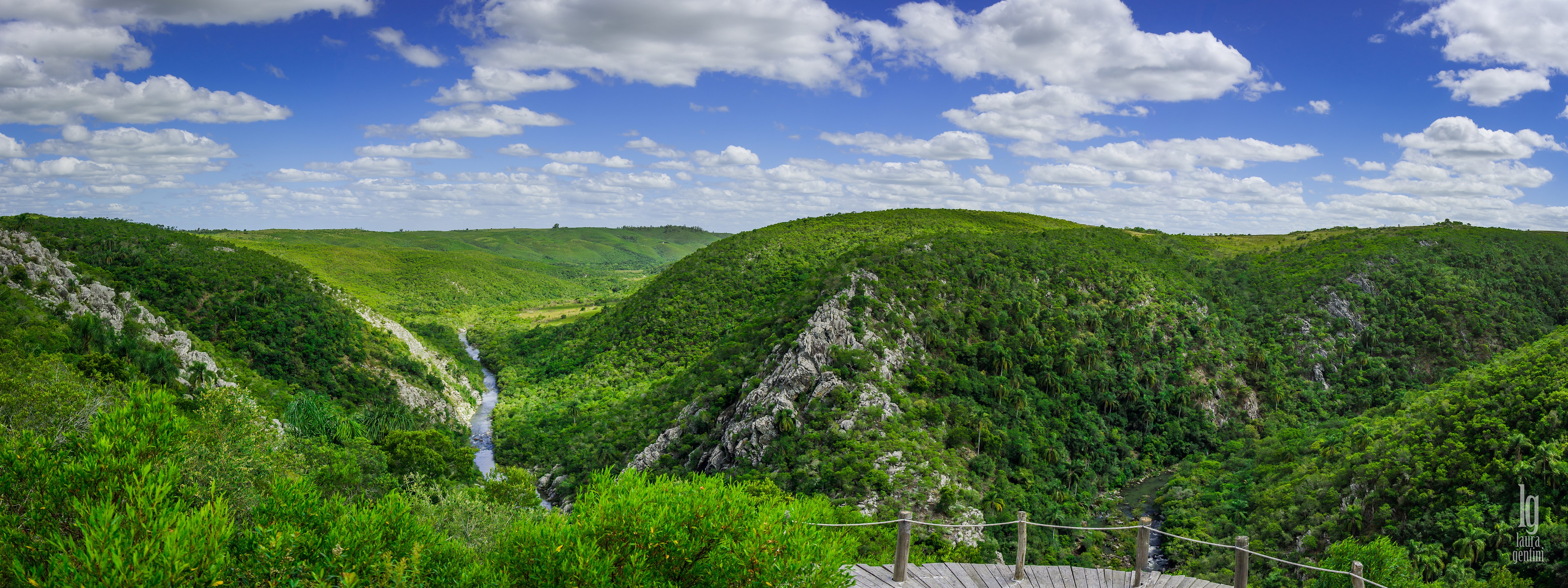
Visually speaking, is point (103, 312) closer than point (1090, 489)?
Yes

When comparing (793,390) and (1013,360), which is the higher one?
(1013,360)

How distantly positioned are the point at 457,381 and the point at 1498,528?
291 ft

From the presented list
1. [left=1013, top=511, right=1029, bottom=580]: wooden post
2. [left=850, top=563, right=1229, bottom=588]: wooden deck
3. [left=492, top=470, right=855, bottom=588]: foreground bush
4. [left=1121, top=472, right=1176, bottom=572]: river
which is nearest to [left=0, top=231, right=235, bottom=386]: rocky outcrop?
[left=492, top=470, right=855, bottom=588]: foreground bush

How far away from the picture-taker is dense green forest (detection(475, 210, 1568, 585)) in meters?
49.1

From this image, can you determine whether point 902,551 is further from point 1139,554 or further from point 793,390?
point 793,390

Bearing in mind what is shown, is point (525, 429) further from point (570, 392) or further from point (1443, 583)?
point (1443, 583)

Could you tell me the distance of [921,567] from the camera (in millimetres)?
14789

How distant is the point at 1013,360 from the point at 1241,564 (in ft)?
176

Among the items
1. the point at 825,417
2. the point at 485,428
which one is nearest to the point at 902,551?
the point at 825,417

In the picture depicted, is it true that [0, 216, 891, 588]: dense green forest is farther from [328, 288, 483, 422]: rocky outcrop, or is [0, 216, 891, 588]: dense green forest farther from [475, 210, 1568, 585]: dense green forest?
[328, 288, 483, 422]: rocky outcrop

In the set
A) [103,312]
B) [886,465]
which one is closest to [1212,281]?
[886,465]

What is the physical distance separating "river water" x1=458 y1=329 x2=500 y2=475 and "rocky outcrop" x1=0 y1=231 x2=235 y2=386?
20.6 meters

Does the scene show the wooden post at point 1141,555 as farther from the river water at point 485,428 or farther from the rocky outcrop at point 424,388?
the rocky outcrop at point 424,388

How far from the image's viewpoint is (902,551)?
13391 millimetres
